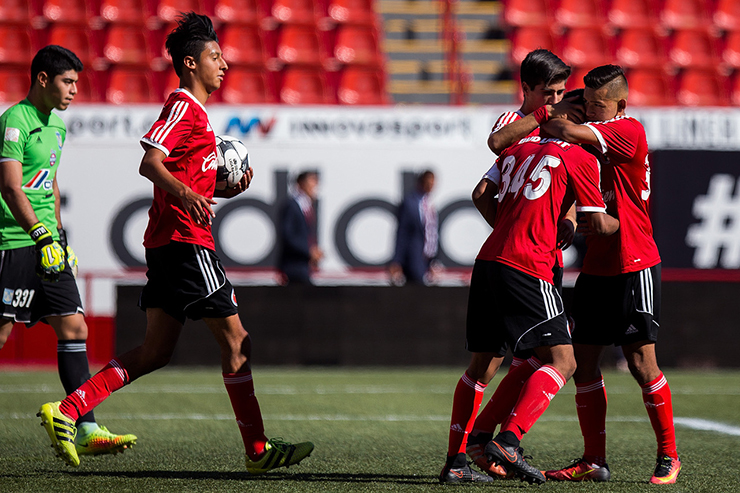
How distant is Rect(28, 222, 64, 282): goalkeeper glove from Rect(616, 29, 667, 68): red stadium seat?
12.7 m

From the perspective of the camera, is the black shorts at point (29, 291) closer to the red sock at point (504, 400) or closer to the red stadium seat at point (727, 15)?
the red sock at point (504, 400)

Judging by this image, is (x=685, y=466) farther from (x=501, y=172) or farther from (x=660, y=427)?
(x=501, y=172)

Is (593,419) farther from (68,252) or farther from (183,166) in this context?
(68,252)

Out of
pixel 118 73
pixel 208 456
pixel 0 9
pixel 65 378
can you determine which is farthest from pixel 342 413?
pixel 0 9

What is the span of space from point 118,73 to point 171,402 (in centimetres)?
797

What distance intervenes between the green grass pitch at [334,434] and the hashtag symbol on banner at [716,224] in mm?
1715

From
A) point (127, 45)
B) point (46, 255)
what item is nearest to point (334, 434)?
point (46, 255)

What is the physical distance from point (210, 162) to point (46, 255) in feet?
3.04

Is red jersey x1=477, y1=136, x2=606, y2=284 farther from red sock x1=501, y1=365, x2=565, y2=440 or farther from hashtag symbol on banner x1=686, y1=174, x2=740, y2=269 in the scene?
hashtag symbol on banner x1=686, y1=174, x2=740, y2=269

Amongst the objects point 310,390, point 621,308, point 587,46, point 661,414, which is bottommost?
point 310,390

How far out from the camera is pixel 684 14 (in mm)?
16281

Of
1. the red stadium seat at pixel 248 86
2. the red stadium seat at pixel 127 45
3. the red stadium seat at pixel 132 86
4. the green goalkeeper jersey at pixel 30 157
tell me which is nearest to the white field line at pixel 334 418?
the green goalkeeper jersey at pixel 30 157

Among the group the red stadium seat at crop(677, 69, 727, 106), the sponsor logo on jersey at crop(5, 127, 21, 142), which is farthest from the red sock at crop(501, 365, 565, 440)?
the red stadium seat at crop(677, 69, 727, 106)

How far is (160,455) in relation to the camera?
203 inches
